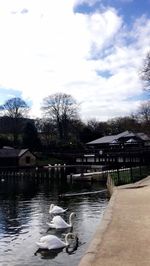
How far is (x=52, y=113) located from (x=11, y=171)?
39.5 metres

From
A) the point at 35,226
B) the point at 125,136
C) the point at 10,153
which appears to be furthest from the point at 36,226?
the point at 125,136

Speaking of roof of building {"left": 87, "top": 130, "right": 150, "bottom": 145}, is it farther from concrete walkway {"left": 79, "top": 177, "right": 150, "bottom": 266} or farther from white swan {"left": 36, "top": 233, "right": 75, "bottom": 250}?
white swan {"left": 36, "top": 233, "right": 75, "bottom": 250}

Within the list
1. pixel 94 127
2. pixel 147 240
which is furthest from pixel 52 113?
pixel 147 240

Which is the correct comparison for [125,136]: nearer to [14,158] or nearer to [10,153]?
[14,158]

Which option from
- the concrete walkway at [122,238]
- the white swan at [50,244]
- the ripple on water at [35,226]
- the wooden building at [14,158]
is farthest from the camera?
the wooden building at [14,158]

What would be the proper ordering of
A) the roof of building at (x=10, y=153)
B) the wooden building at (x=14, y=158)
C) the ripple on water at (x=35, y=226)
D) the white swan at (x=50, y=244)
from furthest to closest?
the wooden building at (x=14, y=158) < the roof of building at (x=10, y=153) < the white swan at (x=50, y=244) < the ripple on water at (x=35, y=226)

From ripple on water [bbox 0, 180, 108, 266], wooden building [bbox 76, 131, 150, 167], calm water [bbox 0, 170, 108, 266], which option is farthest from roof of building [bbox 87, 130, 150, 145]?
ripple on water [bbox 0, 180, 108, 266]

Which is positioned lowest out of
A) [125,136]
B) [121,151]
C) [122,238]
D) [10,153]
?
[122,238]

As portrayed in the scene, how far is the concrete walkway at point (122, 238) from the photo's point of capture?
11359mm

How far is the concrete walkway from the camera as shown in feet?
37.3

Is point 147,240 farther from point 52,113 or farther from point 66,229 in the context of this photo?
point 52,113

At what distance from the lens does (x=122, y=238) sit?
1423 centimetres

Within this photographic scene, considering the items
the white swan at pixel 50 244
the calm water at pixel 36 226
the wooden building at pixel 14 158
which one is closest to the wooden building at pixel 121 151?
the wooden building at pixel 14 158

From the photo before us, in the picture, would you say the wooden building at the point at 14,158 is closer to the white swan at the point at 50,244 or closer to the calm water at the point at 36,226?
the calm water at the point at 36,226
